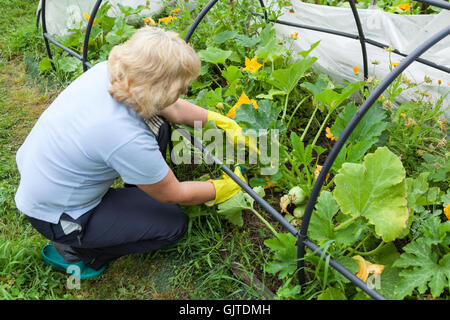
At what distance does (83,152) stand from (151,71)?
366 mm

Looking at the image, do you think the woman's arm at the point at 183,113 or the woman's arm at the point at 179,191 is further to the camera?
the woman's arm at the point at 183,113

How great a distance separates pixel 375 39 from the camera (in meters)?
2.22

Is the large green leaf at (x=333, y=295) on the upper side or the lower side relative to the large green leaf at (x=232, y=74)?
lower

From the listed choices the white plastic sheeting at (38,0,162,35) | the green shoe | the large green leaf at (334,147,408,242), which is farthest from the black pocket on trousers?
the white plastic sheeting at (38,0,162,35)

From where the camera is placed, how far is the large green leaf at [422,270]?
1162mm

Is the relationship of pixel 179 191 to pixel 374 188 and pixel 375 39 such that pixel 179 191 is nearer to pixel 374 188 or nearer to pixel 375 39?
pixel 374 188

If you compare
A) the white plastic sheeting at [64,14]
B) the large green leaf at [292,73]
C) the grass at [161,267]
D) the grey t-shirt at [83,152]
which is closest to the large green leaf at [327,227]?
the grass at [161,267]

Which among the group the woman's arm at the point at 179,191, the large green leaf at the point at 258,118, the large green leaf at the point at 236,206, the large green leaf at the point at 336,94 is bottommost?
the large green leaf at the point at 236,206

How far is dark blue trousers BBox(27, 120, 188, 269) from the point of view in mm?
1483

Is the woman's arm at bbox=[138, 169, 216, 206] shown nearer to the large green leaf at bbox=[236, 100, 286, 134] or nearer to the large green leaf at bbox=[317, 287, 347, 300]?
the large green leaf at bbox=[236, 100, 286, 134]

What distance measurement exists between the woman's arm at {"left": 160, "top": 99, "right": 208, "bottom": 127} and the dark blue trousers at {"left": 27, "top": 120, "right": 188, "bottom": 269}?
77mm

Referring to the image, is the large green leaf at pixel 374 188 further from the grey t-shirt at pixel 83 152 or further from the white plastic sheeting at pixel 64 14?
the white plastic sheeting at pixel 64 14
